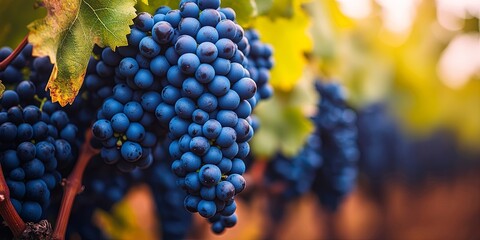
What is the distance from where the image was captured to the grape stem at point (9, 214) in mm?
736

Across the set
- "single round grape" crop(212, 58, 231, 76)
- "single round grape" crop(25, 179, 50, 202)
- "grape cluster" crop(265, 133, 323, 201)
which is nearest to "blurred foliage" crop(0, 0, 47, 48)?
"single round grape" crop(25, 179, 50, 202)

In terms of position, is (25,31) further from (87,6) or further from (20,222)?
(20,222)

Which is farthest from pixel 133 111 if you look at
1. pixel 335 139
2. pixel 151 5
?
pixel 335 139

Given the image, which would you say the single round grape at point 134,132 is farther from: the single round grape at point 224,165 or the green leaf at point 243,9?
the green leaf at point 243,9

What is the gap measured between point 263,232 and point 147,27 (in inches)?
52.4

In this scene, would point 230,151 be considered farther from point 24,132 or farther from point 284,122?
point 284,122

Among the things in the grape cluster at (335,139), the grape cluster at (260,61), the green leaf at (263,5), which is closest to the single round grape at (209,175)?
the grape cluster at (260,61)

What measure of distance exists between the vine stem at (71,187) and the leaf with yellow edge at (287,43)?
56 centimetres

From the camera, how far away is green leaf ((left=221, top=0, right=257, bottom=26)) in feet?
3.14

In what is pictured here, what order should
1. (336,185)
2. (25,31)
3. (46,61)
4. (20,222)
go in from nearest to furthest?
1. (20,222)
2. (46,61)
3. (25,31)
4. (336,185)

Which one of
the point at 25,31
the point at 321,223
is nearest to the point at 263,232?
the point at 321,223

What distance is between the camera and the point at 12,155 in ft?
2.66

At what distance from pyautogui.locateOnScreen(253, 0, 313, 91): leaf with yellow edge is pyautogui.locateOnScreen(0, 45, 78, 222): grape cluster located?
1.88ft

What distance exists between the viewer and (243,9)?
959 millimetres
